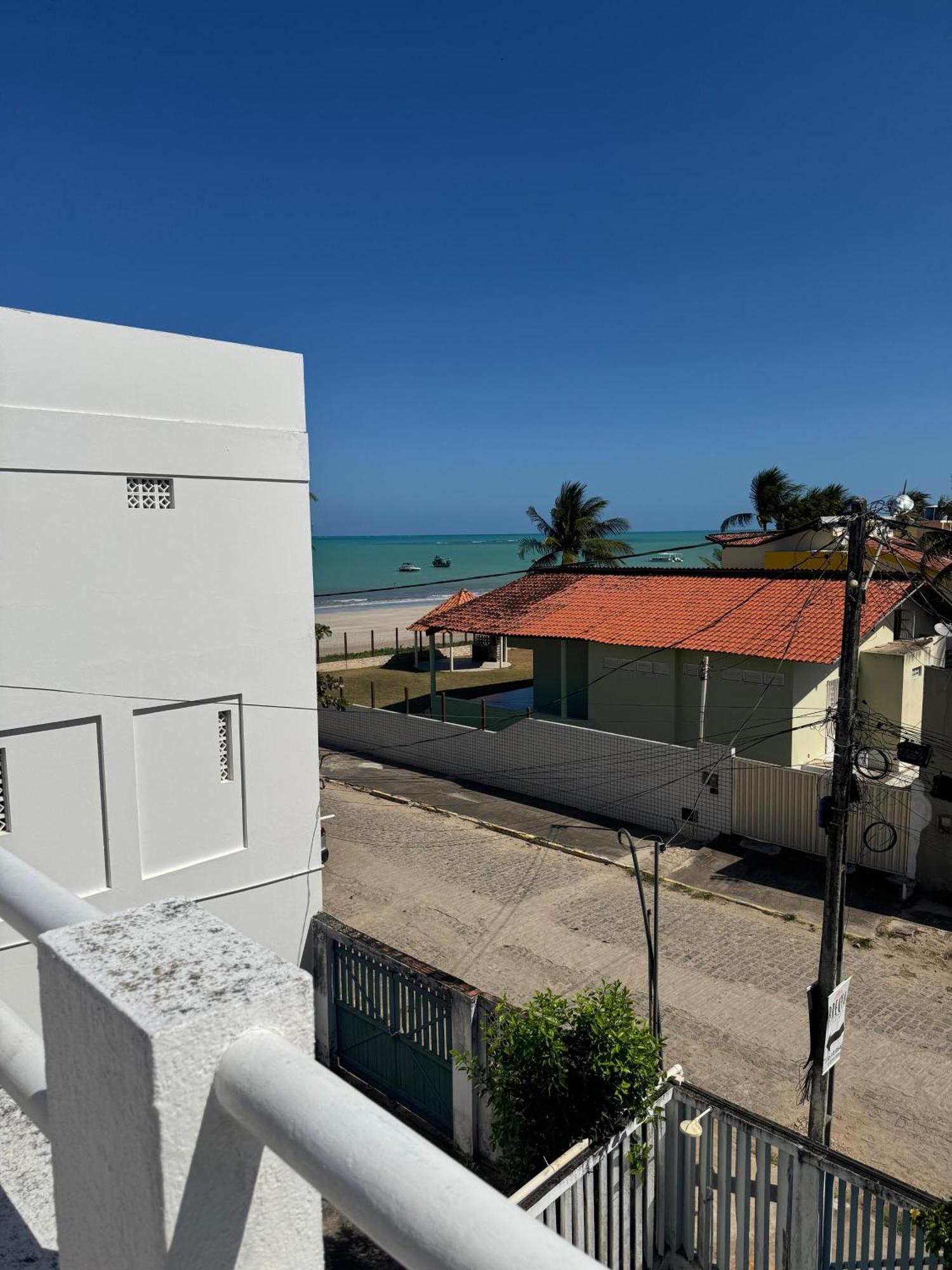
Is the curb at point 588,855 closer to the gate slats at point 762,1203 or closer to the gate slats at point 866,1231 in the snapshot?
the gate slats at point 762,1203

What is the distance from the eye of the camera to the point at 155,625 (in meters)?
9.95

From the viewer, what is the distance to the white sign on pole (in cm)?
887

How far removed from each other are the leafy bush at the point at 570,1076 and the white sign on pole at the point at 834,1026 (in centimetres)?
300

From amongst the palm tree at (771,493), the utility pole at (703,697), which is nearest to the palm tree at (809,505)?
the palm tree at (771,493)

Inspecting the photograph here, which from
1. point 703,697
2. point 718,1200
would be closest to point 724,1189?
point 718,1200

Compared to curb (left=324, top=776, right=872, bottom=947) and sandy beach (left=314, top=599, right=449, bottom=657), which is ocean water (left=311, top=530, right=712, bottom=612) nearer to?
sandy beach (left=314, top=599, right=449, bottom=657)

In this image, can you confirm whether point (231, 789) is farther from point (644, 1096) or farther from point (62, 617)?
point (644, 1096)

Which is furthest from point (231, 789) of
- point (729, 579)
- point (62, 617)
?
point (729, 579)

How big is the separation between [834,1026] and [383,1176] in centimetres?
913

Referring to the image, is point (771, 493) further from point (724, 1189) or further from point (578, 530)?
point (724, 1189)

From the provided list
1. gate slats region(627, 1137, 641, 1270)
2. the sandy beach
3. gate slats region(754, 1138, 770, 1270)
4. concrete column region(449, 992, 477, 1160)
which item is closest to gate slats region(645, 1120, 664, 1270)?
gate slats region(627, 1137, 641, 1270)

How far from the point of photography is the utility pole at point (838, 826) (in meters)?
9.09

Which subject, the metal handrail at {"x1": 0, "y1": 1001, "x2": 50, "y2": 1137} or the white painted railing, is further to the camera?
the metal handrail at {"x1": 0, "y1": 1001, "x2": 50, "y2": 1137}

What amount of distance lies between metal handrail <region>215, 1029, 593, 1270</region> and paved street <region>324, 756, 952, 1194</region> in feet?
32.5
